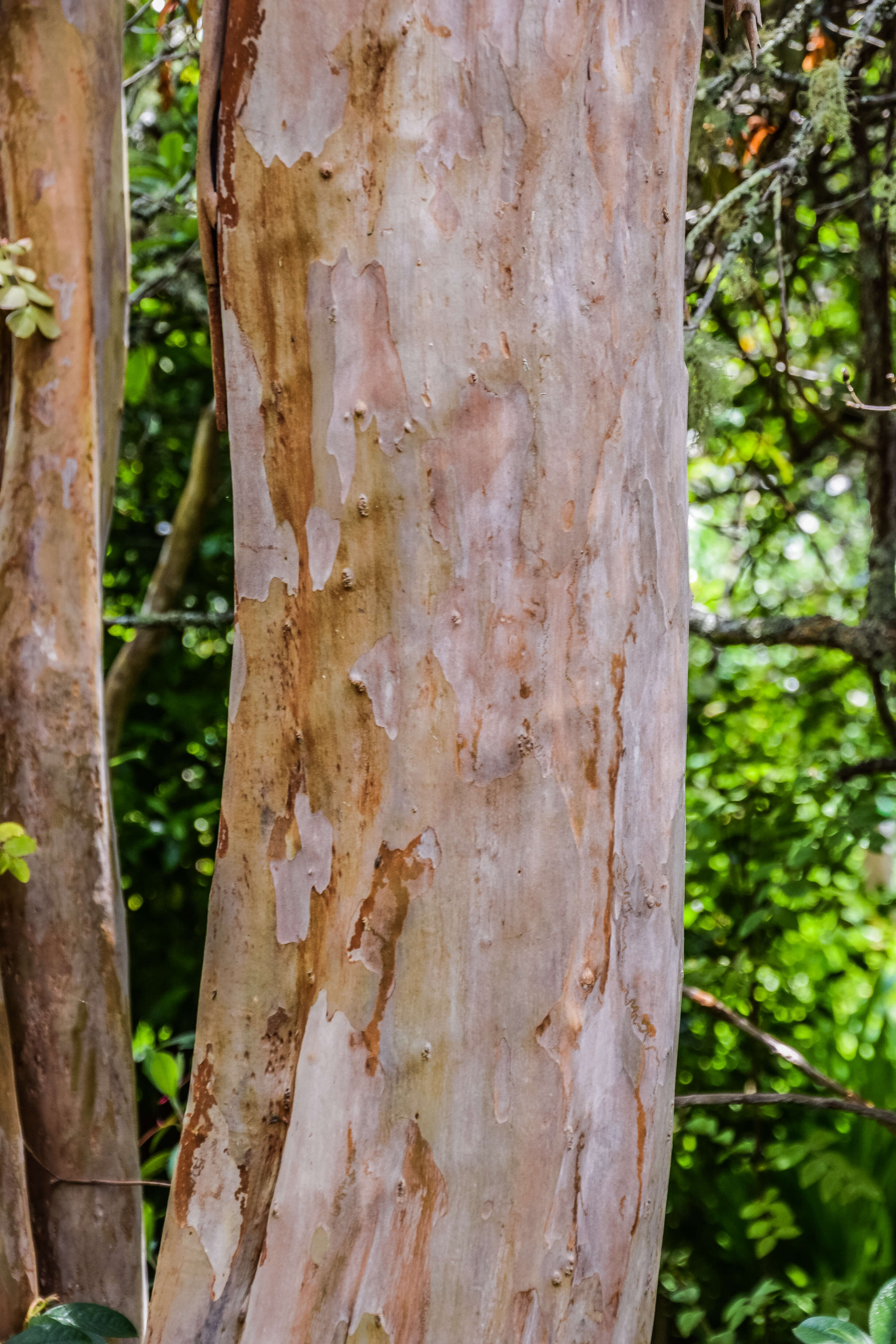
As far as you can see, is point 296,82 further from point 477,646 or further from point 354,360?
point 477,646

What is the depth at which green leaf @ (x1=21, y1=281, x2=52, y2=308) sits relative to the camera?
4.74ft

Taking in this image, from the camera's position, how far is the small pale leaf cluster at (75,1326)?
1126 millimetres

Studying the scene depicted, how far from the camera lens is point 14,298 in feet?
4.68

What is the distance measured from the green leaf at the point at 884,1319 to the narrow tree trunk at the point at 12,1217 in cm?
109

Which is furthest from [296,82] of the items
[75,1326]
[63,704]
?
[75,1326]

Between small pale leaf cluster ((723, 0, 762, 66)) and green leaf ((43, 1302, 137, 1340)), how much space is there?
1632 mm

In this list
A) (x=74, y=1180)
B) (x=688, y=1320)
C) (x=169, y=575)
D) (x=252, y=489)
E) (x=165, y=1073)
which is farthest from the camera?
(x=169, y=575)

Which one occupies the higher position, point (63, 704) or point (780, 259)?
point (780, 259)

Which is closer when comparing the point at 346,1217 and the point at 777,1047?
the point at 346,1217

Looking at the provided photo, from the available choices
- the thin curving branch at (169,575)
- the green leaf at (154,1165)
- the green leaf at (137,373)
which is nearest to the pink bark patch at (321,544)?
the green leaf at (154,1165)

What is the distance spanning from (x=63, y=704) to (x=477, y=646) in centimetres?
79

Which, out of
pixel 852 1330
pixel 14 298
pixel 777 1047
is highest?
pixel 14 298

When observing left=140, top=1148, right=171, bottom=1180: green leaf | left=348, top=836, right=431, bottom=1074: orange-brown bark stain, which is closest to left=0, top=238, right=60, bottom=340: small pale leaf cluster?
left=348, top=836, right=431, bottom=1074: orange-brown bark stain

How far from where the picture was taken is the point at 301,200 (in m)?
1.00
